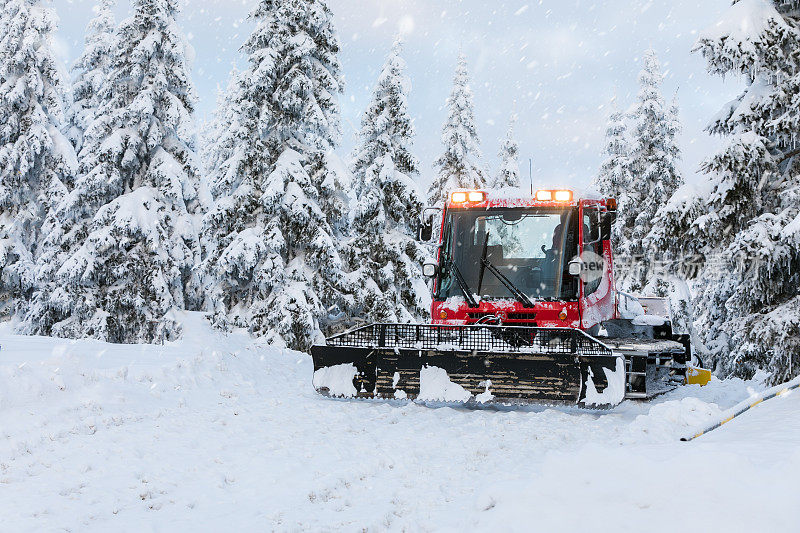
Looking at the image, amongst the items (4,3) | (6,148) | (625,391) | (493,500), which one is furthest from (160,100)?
(493,500)

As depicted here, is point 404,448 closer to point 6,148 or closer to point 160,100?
A: point 160,100

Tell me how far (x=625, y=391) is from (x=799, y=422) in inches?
99.0

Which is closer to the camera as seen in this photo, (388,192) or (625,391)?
(625,391)

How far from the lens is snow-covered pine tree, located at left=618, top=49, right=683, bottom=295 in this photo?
27.8 m

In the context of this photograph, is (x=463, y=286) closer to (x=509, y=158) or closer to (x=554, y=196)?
(x=554, y=196)

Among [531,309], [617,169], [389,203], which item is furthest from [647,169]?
[531,309]

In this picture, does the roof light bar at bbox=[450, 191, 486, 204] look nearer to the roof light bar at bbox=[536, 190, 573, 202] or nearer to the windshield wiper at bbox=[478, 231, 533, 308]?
the windshield wiper at bbox=[478, 231, 533, 308]

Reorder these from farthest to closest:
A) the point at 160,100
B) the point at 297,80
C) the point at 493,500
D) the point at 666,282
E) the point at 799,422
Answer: the point at 666,282 < the point at 160,100 < the point at 297,80 < the point at 799,422 < the point at 493,500

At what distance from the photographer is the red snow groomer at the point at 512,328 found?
29.2 feet

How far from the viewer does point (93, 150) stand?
2253 centimetres

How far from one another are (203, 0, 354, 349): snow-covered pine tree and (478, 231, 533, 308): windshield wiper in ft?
30.0

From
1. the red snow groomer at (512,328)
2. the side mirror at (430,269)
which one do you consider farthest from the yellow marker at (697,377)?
the side mirror at (430,269)

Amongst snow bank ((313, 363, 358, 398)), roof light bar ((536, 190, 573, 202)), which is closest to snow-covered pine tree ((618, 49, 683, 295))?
roof light bar ((536, 190, 573, 202))

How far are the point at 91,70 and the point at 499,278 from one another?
25.0 metres
